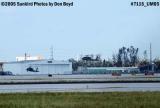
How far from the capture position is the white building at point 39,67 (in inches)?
5127

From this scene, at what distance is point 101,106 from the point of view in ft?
60.8

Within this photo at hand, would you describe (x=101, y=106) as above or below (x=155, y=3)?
below

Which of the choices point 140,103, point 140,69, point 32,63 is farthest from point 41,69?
point 140,103

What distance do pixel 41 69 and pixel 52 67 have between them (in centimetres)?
359

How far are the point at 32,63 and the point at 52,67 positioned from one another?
6.30 m

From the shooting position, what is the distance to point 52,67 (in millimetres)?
132750

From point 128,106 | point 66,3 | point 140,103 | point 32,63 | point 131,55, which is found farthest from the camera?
point 131,55

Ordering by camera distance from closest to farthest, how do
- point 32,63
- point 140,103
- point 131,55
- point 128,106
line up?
point 128,106
point 140,103
point 32,63
point 131,55

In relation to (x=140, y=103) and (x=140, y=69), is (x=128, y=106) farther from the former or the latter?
(x=140, y=69)

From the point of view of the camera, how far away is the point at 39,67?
130 metres

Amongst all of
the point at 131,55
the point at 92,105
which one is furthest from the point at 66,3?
the point at 131,55

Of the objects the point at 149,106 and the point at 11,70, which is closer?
the point at 149,106

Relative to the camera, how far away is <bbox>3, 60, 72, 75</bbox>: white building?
427 ft

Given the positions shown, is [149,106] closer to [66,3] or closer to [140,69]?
[66,3]
